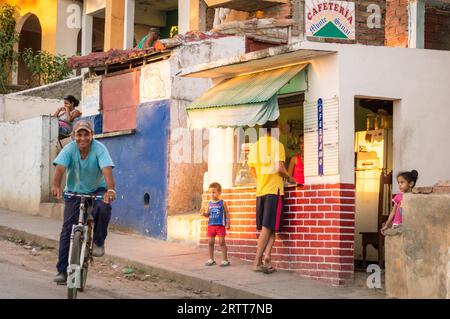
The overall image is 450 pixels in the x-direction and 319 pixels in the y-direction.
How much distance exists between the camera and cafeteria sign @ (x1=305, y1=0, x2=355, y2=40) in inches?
609

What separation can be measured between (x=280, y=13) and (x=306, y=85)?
565cm

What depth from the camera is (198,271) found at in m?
11.3

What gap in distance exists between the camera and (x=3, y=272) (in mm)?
10812

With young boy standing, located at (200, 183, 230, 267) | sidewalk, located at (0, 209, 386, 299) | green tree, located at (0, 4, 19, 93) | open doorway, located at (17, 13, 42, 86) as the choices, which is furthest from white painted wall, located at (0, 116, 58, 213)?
open doorway, located at (17, 13, 42, 86)

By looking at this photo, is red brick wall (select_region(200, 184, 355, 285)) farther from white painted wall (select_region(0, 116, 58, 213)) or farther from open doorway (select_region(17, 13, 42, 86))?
open doorway (select_region(17, 13, 42, 86))

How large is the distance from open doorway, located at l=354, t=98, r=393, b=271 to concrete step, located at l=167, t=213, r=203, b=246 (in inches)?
91.6

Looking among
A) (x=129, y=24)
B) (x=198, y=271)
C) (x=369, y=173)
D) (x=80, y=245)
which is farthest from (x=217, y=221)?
(x=129, y=24)

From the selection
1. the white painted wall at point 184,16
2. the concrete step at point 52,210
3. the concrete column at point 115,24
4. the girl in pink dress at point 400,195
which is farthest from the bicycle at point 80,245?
the concrete column at point 115,24

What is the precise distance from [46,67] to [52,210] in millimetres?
6977

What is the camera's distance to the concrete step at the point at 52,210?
1598 cm

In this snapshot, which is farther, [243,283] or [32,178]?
[32,178]
